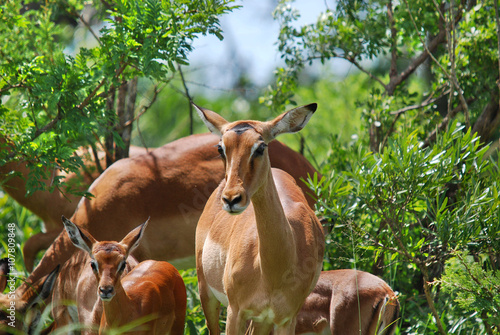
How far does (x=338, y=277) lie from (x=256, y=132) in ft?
5.96

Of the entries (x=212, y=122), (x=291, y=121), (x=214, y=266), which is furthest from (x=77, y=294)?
(x=291, y=121)

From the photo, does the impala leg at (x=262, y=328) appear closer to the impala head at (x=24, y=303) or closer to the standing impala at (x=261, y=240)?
the standing impala at (x=261, y=240)

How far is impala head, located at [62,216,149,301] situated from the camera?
423 centimetres

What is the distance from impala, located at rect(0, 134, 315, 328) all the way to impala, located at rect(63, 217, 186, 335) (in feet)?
2.77

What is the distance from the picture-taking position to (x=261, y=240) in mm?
3969

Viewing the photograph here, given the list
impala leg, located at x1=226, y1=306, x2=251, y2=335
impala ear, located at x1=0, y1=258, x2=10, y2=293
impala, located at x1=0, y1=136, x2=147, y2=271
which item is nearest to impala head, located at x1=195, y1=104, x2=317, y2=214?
impala leg, located at x1=226, y1=306, x2=251, y2=335

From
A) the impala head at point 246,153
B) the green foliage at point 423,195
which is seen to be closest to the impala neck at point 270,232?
the impala head at point 246,153

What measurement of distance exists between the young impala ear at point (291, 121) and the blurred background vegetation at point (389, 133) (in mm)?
935

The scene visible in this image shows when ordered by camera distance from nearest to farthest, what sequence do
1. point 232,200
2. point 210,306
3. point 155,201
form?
point 232,200
point 210,306
point 155,201

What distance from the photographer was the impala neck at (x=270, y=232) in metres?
3.92

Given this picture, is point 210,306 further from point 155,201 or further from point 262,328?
point 155,201

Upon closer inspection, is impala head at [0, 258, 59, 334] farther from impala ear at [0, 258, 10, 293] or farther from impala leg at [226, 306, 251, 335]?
impala leg at [226, 306, 251, 335]

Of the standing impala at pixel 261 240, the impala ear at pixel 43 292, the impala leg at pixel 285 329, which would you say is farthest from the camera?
the impala ear at pixel 43 292

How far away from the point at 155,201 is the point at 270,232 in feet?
7.98
